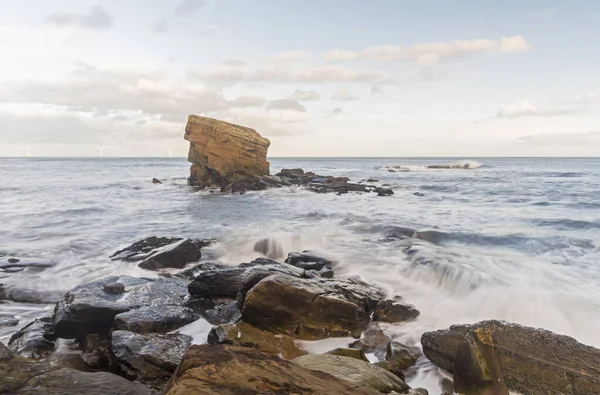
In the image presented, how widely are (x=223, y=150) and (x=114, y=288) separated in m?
28.1

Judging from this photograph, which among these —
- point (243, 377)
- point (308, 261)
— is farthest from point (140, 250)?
point (243, 377)

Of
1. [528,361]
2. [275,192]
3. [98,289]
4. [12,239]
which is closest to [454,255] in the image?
[528,361]

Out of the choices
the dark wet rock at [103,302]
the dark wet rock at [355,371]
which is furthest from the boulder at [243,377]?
the dark wet rock at [103,302]

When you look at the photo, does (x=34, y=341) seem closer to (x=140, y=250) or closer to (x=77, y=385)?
(x=77, y=385)

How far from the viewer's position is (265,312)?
5.78m

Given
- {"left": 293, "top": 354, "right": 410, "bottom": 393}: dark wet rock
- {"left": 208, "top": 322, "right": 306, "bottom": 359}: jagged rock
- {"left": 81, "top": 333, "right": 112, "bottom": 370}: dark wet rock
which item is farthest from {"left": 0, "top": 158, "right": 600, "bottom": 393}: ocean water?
{"left": 81, "top": 333, "right": 112, "bottom": 370}: dark wet rock

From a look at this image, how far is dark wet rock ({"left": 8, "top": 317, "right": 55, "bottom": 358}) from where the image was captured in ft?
17.4

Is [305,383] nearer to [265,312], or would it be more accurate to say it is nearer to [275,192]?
[265,312]

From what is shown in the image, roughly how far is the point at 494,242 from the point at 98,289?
1183 centimetres

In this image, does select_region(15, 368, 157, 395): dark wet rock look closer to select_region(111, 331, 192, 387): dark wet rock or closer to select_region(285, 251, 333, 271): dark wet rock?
select_region(111, 331, 192, 387): dark wet rock

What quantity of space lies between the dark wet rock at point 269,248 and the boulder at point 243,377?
8990 mm

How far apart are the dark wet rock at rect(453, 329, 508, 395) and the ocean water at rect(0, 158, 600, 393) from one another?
639 mm

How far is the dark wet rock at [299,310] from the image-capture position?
5.79 meters

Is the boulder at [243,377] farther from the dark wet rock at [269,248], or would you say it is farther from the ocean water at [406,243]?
the dark wet rock at [269,248]
